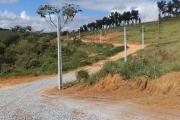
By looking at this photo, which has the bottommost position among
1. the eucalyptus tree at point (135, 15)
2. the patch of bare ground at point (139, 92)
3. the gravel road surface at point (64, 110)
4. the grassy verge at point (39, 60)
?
the gravel road surface at point (64, 110)

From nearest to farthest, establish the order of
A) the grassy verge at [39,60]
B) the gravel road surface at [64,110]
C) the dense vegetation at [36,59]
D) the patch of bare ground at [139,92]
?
the gravel road surface at [64,110], the patch of bare ground at [139,92], the grassy verge at [39,60], the dense vegetation at [36,59]

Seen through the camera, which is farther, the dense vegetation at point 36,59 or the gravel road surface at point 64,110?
the dense vegetation at point 36,59

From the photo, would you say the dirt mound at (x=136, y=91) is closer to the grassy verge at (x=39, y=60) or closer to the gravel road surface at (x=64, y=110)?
the gravel road surface at (x=64, y=110)

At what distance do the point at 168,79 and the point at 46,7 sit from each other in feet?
23.3

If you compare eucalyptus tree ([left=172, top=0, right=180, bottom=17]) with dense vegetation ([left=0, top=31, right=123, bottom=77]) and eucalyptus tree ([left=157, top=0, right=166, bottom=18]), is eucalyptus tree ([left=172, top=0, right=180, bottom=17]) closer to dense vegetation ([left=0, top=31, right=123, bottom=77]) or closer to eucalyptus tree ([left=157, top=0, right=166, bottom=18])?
eucalyptus tree ([left=157, top=0, right=166, bottom=18])

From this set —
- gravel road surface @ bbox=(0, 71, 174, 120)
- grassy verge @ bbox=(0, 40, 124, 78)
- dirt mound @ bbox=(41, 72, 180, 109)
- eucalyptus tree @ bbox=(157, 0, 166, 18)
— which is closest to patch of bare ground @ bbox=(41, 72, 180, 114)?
dirt mound @ bbox=(41, 72, 180, 109)

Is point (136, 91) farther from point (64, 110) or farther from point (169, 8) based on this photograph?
point (169, 8)

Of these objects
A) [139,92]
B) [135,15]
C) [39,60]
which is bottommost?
[139,92]

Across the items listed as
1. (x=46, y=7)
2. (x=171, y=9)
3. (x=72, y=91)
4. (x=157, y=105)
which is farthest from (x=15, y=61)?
(x=171, y=9)

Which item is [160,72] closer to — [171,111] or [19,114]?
[171,111]

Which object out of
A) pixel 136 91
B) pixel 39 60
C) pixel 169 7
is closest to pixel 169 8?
pixel 169 7

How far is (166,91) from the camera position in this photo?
925 centimetres

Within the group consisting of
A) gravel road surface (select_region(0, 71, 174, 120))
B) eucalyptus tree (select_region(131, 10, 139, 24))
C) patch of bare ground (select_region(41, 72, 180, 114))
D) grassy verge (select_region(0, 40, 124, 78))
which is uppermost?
eucalyptus tree (select_region(131, 10, 139, 24))

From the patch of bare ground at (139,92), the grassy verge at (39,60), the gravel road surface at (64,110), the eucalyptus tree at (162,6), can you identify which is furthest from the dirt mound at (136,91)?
the eucalyptus tree at (162,6)
